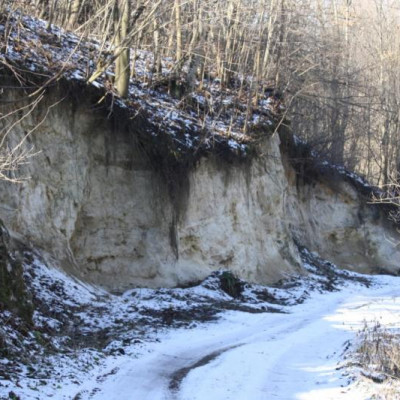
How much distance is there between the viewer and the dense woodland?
15695 mm

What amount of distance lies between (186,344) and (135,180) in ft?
20.0

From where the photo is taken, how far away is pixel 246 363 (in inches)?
350

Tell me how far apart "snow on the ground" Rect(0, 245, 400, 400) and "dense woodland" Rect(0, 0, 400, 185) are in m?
5.68

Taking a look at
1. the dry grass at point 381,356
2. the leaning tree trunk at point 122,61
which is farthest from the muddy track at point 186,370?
the leaning tree trunk at point 122,61

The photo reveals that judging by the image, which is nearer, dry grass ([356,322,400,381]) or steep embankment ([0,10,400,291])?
dry grass ([356,322,400,381])

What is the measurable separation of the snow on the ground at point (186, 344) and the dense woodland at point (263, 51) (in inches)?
224

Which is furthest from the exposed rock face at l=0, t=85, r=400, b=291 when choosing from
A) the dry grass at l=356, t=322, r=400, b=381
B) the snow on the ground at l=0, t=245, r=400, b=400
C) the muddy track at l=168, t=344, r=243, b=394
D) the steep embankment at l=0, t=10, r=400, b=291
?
the dry grass at l=356, t=322, r=400, b=381

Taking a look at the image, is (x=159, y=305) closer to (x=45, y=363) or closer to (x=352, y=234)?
(x=45, y=363)

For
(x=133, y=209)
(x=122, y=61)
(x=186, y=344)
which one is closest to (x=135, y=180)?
(x=133, y=209)

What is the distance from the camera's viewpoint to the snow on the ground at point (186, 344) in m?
7.25

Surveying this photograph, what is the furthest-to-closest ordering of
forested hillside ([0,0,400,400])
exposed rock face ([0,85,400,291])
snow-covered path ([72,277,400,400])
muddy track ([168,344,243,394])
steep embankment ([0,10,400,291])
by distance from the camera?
1. exposed rock face ([0,85,400,291])
2. steep embankment ([0,10,400,291])
3. forested hillside ([0,0,400,400])
4. muddy track ([168,344,243,394])
5. snow-covered path ([72,277,400,400])

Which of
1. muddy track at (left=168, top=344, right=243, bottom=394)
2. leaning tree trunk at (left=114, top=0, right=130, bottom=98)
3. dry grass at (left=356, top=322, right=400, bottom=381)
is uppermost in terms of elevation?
leaning tree trunk at (left=114, top=0, right=130, bottom=98)

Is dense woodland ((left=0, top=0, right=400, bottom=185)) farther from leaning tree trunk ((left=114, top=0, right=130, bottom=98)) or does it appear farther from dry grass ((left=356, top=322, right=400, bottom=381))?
dry grass ((left=356, top=322, right=400, bottom=381))

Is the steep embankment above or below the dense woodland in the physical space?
below
